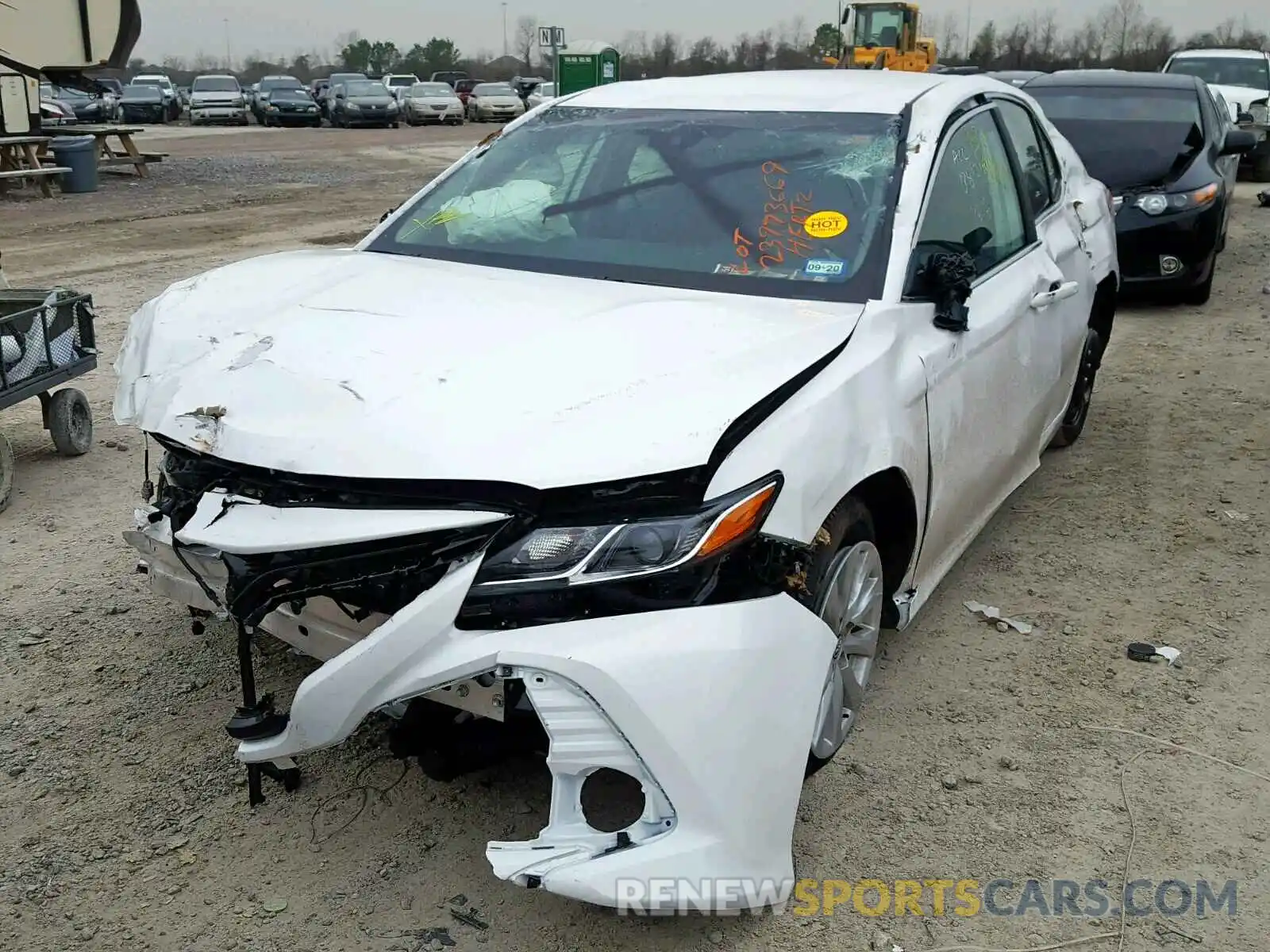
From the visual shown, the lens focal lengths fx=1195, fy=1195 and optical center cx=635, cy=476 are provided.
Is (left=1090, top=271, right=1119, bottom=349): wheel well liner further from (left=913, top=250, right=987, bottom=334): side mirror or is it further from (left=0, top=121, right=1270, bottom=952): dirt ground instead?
(left=913, top=250, right=987, bottom=334): side mirror

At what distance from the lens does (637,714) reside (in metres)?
2.27

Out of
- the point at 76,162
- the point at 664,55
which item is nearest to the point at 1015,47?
the point at 664,55

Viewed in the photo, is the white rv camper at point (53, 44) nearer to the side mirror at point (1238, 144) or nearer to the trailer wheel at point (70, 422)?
the trailer wheel at point (70, 422)

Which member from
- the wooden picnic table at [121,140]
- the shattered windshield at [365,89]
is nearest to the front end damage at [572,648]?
the wooden picnic table at [121,140]

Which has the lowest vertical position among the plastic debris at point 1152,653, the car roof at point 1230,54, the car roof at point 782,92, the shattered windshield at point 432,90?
the plastic debris at point 1152,653

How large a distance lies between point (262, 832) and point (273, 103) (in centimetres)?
3613

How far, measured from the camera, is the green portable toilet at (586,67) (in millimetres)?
23094

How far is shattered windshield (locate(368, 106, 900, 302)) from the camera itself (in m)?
3.44

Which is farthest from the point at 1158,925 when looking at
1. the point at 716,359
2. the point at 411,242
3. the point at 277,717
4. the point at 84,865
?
the point at 411,242

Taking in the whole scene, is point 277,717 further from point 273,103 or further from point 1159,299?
point 273,103

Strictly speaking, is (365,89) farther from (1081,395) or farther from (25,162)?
(1081,395)

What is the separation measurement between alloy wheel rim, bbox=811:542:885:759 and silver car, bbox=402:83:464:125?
3490cm

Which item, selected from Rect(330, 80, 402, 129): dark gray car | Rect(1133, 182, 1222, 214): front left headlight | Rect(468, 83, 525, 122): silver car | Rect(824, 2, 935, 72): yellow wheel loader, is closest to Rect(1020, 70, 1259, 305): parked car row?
Rect(1133, 182, 1222, 214): front left headlight

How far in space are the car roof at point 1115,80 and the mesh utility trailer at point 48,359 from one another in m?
7.51
